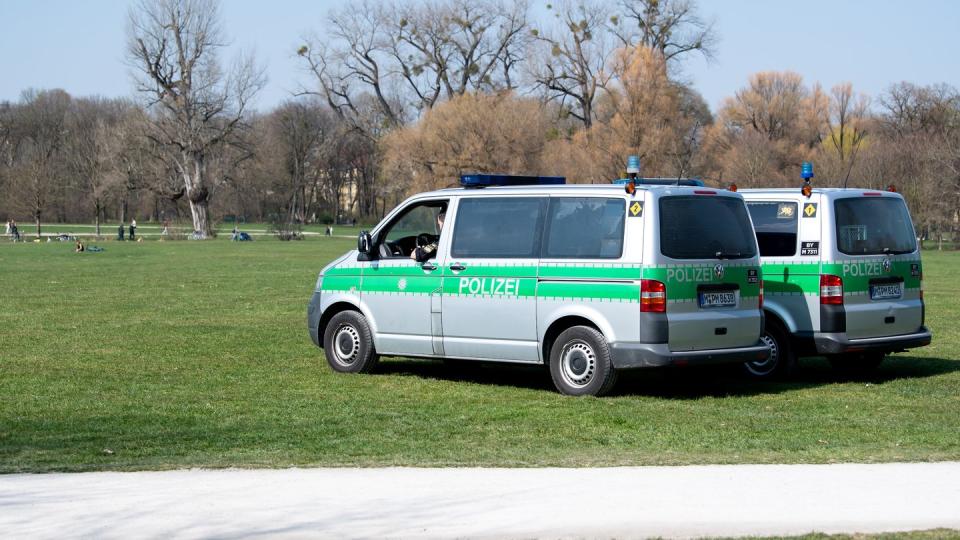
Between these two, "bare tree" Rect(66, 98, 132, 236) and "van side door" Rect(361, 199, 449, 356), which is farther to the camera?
"bare tree" Rect(66, 98, 132, 236)

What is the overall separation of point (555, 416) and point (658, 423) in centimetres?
88

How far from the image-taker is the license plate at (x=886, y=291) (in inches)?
511

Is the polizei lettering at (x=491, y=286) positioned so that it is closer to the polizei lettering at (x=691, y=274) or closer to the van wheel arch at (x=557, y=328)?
the van wheel arch at (x=557, y=328)

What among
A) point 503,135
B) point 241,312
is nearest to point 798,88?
point 503,135

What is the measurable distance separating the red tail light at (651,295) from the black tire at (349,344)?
11.5 feet

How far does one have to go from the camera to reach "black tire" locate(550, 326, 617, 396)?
37.9ft

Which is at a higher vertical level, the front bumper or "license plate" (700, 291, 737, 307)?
"license plate" (700, 291, 737, 307)

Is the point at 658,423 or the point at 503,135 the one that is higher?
the point at 503,135

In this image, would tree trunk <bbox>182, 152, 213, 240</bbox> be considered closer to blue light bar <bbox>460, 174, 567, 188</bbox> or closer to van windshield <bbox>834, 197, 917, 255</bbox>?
blue light bar <bbox>460, 174, 567, 188</bbox>

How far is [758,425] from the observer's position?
10.1 meters

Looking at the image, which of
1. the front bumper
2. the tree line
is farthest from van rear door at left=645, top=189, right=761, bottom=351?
the tree line

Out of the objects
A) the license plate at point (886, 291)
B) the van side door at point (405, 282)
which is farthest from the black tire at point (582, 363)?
the license plate at point (886, 291)

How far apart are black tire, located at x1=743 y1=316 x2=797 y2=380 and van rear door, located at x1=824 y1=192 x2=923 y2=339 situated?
667mm

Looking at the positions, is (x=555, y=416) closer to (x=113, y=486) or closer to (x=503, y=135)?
(x=113, y=486)
